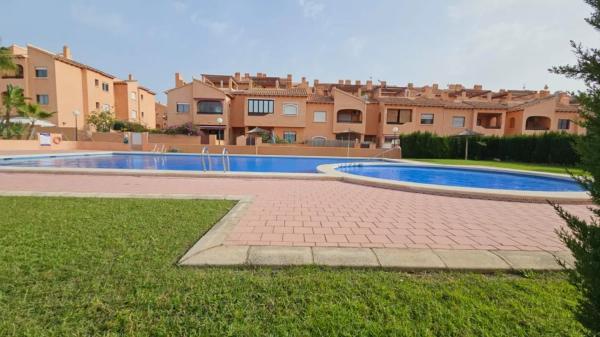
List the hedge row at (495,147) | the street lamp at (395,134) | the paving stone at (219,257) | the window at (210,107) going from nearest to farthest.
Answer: the paving stone at (219,257) → the hedge row at (495,147) → the street lamp at (395,134) → the window at (210,107)

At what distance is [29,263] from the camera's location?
10.3 ft

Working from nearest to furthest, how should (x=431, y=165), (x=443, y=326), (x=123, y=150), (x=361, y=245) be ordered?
(x=443, y=326) → (x=361, y=245) → (x=431, y=165) → (x=123, y=150)

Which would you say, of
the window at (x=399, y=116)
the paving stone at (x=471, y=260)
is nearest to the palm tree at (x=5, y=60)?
the paving stone at (x=471, y=260)

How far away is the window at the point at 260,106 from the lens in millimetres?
32000

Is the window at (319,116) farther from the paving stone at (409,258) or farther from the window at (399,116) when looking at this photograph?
the paving stone at (409,258)

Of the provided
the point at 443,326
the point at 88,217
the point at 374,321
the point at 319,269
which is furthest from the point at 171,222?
the point at 443,326

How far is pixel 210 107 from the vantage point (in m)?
31.8

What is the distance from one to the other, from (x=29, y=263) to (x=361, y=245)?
404cm

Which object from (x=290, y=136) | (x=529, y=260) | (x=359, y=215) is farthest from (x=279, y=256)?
(x=290, y=136)

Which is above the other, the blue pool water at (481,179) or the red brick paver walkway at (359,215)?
the red brick paver walkway at (359,215)

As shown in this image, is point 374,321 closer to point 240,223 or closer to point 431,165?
point 240,223

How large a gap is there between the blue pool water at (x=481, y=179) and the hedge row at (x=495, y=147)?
8.22 metres

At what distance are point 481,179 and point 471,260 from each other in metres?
13.1

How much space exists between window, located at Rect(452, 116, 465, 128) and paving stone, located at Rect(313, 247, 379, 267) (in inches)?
1436
